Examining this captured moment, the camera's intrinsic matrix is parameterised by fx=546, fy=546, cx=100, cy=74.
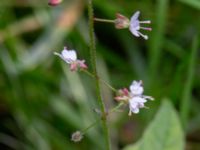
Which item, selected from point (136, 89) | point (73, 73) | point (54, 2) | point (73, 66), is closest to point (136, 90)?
point (136, 89)

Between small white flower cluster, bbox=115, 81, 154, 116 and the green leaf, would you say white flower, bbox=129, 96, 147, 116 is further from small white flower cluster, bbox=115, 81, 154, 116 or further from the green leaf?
the green leaf

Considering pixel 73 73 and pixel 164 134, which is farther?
pixel 73 73

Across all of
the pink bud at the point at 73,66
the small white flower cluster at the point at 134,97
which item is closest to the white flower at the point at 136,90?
the small white flower cluster at the point at 134,97

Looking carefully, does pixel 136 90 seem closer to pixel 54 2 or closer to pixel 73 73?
pixel 54 2

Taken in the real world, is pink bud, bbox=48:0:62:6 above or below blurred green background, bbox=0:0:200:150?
below

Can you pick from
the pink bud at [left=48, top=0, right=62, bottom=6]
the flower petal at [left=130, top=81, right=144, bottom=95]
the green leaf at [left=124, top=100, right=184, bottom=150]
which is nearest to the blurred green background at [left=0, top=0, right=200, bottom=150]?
the green leaf at [left=124, top=100, right=184, bottom=150]

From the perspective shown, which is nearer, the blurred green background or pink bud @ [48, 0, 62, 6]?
pink bud @ [48, 0, 62, 6]
